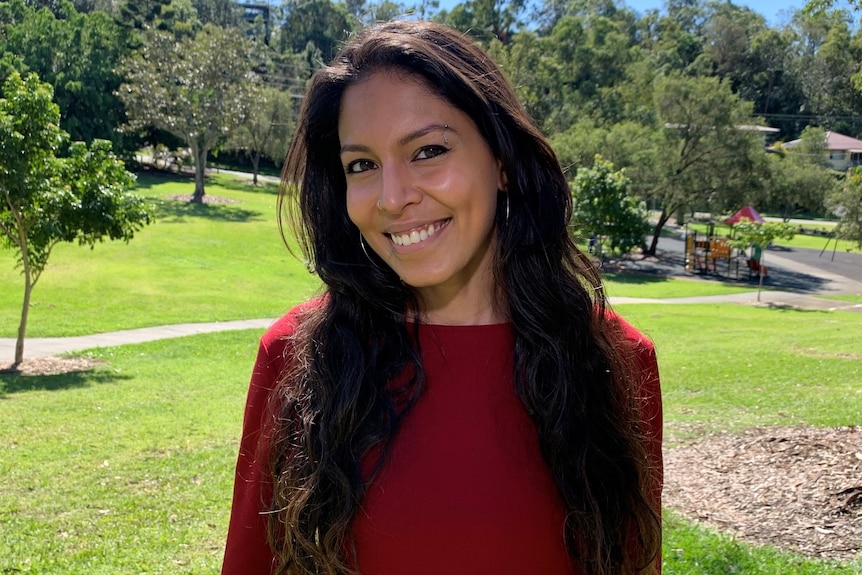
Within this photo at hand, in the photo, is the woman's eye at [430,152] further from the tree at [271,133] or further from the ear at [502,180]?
the tree at [271,133]

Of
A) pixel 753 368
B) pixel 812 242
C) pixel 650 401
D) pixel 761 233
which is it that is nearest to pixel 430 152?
pixel 650 401

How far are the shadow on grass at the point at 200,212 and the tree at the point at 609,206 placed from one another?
45.8ft

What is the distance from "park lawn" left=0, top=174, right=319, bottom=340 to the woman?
10558 millimetres

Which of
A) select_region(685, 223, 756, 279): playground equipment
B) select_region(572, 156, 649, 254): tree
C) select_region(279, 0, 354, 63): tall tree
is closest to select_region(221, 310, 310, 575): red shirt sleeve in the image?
select_region(572, 156, 649, 254): tree

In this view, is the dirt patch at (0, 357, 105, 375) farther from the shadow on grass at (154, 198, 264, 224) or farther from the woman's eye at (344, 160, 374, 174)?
the shadow on grass at (154, 198, 264, 224)

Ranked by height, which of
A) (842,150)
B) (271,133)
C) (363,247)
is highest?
(842,150)

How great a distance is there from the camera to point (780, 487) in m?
5.34

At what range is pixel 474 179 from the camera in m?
1.79

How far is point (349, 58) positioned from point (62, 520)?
15.5 feet

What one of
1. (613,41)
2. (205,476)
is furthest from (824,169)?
(205,476)

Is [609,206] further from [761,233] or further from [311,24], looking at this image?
[311,24]

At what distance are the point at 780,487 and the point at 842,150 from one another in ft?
213

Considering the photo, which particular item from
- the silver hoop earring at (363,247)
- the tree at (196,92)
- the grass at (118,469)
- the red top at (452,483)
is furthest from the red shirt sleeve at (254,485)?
the tree at (196,92)

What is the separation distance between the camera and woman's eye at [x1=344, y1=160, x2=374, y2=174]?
1.81 metres
